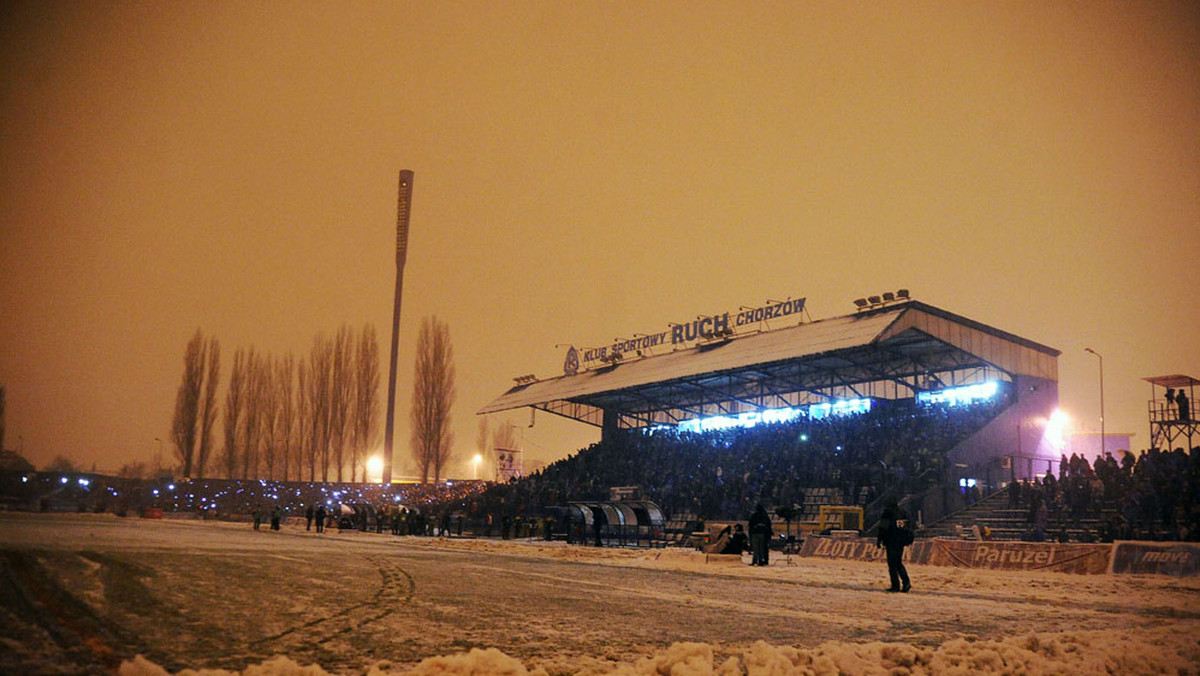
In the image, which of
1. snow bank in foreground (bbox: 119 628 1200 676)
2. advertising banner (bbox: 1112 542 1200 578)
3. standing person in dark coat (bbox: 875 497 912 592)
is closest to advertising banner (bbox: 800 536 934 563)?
advertising banner (bbox: 1112 542 1200 578)

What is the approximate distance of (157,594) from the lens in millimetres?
8500

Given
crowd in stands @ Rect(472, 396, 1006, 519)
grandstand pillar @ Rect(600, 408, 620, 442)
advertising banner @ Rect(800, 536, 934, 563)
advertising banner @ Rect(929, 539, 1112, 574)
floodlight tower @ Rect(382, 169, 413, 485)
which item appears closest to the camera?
advertising banner @ Rect(929, 539, 1112, 574)

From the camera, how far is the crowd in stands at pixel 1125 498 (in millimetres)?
26156

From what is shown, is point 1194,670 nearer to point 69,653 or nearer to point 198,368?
point 69,653

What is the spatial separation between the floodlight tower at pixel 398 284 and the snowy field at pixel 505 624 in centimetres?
6183

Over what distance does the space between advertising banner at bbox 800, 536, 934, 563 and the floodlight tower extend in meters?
50.7

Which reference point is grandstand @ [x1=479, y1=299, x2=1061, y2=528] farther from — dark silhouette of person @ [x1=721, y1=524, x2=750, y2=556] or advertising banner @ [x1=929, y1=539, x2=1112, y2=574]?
dark silhouette of person @ [x1=721, y1=524, x2=750, y2=556]

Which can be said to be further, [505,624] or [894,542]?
[894,542]

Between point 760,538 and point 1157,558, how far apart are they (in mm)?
10408

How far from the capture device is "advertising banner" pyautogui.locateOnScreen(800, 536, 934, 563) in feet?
88.4

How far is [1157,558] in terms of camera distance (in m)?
21.6

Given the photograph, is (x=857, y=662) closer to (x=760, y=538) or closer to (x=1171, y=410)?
(x=760, y=538)

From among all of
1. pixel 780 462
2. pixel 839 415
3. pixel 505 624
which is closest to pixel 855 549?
pixel 780 462

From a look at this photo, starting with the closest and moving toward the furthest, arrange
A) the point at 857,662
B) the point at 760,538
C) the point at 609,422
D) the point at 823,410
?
the point at 857,662 < the point at 760,538 < the point at 823,410 < the point at 609,422
